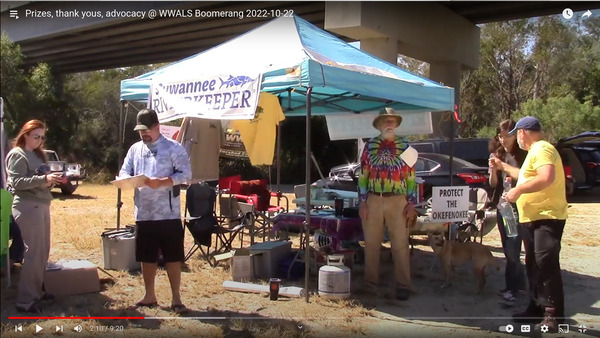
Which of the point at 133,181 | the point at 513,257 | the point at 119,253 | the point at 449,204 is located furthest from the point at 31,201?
the point at 513,257

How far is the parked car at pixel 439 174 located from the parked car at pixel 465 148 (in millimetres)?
2146

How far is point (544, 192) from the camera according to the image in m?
4.68

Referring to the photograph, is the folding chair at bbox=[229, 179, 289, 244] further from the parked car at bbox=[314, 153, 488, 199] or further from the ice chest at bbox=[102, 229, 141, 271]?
the parked car at bbox=[314, 153, 488, 199]

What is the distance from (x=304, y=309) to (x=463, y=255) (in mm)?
1883

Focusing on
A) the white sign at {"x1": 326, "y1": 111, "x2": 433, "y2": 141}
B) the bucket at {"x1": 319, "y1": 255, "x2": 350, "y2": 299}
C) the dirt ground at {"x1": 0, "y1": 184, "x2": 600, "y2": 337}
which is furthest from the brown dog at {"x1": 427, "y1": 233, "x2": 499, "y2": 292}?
the white sign at {"x1": 326, "y1": 111, "x2": 433, "y2": 141}

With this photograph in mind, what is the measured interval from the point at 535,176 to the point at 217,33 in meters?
12.8

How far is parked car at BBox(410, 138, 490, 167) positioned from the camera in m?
15.3

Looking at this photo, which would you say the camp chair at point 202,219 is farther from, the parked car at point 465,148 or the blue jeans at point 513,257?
the parked car at point 465,148

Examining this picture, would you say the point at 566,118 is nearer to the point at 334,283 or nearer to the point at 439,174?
the point at 439,174

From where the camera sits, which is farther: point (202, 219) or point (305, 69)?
point (202, 219)

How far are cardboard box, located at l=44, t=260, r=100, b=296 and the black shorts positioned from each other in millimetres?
1137

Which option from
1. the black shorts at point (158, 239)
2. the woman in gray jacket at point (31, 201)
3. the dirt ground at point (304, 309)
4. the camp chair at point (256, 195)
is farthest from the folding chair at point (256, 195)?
the woman in gray jacket at point (31, 201)

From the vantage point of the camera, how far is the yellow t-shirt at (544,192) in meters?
4.64

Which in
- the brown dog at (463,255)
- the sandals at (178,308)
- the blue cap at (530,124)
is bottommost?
the sandals at (178,308)
